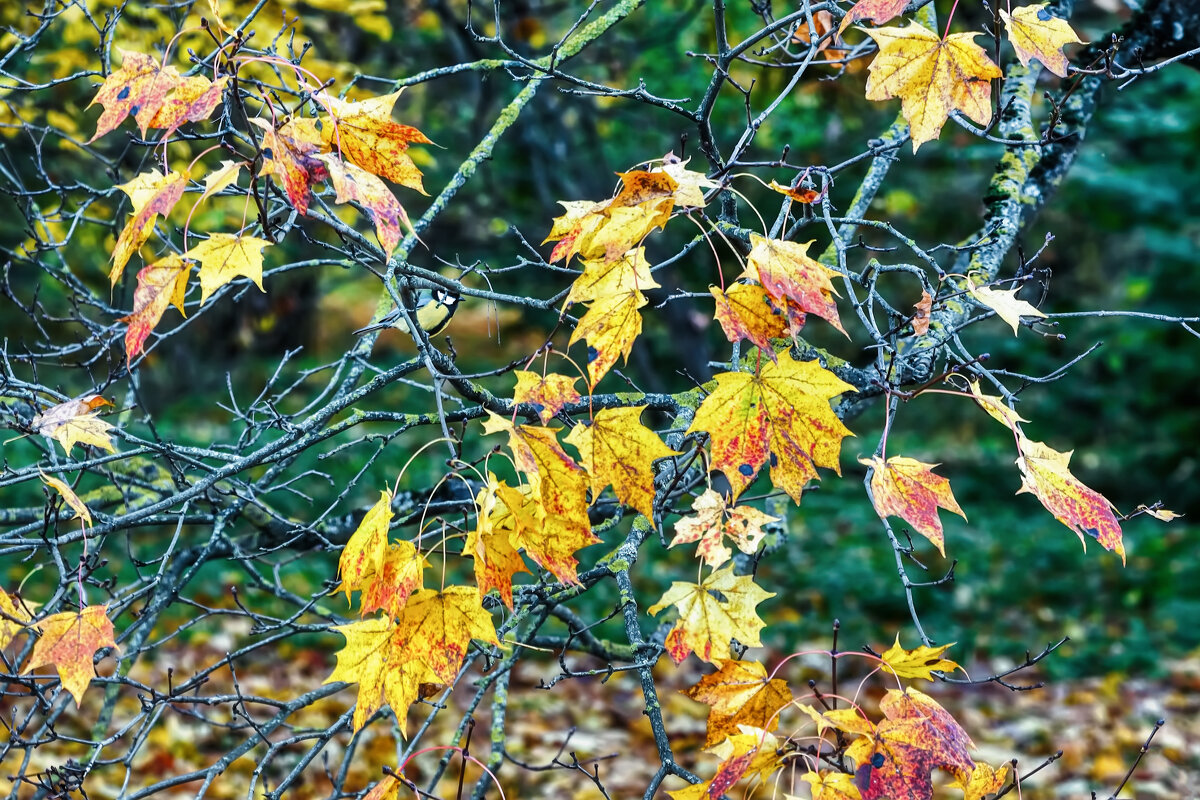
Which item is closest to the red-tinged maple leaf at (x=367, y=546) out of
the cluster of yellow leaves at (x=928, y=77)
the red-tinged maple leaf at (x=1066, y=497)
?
the red-tinged maple leaf at (x=1066, y=497)

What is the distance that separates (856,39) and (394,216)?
291cm

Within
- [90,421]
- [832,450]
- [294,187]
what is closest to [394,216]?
[294,187]

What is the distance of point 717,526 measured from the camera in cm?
156

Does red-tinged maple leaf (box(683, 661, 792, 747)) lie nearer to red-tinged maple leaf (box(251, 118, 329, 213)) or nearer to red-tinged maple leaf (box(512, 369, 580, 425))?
red-tinged maple leaf (box(512, 369, 580, 425))

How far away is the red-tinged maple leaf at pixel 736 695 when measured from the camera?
4.82 feet

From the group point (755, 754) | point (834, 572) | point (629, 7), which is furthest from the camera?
point (834, 572)

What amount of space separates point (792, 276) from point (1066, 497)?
0.55m

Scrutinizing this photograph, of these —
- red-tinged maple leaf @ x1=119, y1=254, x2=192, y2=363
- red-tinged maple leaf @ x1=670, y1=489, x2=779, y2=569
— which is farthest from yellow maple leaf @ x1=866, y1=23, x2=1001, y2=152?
red-tinged maple leaf @ x1=119, y1=254, x2=192, y2=363

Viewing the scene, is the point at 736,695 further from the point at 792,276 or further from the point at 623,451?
the point at 792,276

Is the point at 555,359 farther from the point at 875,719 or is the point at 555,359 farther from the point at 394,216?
the point at 394,216

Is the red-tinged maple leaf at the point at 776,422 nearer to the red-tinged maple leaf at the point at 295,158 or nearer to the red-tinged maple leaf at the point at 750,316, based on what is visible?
the red-tinged maple leaf at the point at 750,316

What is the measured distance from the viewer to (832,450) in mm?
1398

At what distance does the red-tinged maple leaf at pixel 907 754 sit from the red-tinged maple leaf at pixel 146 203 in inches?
44.9

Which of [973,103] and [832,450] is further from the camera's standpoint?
[973,103]
